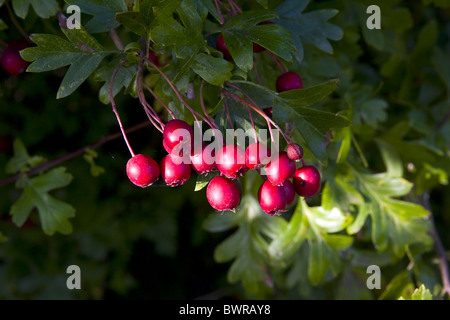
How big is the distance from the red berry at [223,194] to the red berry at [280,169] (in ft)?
0.27

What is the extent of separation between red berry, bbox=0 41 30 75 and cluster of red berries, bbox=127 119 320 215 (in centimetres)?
61

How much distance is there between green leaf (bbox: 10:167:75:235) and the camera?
1560 mm

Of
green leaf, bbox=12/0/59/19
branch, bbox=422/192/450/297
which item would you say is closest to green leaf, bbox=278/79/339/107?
green leaf, bbox=12/0/59/19

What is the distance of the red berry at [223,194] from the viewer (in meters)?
1.00

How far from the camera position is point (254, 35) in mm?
1105

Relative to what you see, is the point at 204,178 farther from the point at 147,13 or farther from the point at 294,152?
the point at 147,13

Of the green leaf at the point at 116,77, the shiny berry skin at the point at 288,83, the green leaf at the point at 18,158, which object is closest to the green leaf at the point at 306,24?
the shiny berry skin at the point at 288,83

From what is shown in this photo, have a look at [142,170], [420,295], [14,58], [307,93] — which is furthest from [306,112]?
[14,58]

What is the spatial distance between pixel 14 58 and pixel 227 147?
0.78 m

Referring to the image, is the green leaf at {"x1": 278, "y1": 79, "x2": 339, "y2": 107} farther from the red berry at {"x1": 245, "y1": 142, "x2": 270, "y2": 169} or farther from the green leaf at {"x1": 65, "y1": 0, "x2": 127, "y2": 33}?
the green leaf at {"x1": 65, "y1": 0, "x2": 127, "y2": 33}

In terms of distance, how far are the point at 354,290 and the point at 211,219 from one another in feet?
1.98

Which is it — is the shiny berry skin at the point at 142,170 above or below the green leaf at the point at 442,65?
below

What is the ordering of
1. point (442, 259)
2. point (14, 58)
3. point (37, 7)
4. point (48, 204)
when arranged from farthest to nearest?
point (442, 259) < point (48, 204) < point (14, 58) < point (37, 7)

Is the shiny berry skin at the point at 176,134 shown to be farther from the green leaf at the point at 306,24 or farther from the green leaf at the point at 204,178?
the green leaf at the point at 306,24
